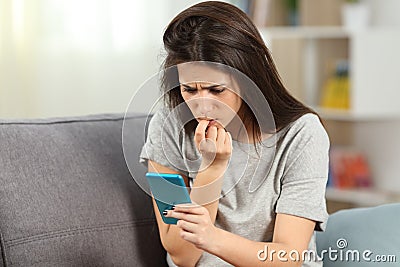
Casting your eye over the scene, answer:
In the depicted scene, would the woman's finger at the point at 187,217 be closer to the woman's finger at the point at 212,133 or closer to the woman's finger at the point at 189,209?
the woman's finger at the point at 189,209

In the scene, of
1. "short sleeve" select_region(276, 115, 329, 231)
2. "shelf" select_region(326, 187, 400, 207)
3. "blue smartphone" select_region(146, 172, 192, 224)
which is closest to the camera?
"blue smartphone" select_region(146, 172, 192, 224)

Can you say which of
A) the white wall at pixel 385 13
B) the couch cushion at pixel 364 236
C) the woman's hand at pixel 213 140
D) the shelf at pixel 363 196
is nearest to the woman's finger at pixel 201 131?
the woman's hand at pixel 213 140

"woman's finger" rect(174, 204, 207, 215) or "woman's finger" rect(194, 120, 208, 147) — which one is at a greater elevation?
"woman's finger" rect(194, 120, 208, 147)

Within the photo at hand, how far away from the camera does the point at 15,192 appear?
140 cm

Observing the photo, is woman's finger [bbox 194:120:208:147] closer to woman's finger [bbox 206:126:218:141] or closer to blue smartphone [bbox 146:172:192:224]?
woman's finger [bbox 206:126:218:141]

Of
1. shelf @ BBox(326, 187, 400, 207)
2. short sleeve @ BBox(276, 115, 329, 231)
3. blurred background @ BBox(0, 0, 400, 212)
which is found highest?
short sleeve @ BBox(276, 115, 329, 231)

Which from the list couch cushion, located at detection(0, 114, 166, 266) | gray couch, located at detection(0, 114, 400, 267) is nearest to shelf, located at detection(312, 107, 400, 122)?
gray couch, located at detection(0, 114, 400, 267)

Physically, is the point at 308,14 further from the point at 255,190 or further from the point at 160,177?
the point at 160,177

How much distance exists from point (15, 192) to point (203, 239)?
1.27 ft

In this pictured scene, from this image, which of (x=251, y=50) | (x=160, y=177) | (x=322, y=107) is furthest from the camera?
(x=322, y=107)

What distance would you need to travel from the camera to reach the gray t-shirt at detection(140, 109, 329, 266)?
1.46 m

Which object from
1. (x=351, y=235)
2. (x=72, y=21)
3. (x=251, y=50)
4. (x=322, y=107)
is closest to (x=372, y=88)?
(x=322, y=107)

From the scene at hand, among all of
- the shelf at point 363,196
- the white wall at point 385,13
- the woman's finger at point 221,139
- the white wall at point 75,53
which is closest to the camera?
the woman's finger at point 221,139

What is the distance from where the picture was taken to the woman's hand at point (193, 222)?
4.06 ft
